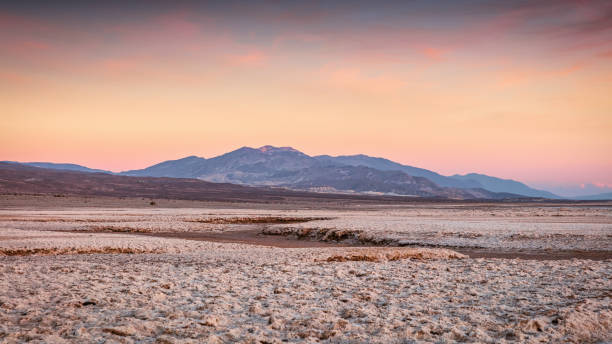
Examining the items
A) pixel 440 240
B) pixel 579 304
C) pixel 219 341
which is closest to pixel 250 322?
pixel 219 341

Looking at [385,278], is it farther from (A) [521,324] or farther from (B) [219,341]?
(B) [219,341]

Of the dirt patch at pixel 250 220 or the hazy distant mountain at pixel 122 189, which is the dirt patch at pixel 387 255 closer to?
the dirt patch at pixel 250 220

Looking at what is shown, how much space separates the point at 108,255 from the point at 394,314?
47.8ft

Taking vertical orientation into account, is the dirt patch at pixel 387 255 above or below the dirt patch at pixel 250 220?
above

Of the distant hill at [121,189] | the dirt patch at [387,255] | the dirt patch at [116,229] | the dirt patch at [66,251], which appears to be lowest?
the dirt patch at [116,229]

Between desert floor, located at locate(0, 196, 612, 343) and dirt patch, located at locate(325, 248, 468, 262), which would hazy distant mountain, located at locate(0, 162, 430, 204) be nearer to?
dirt patch, located at locate(325, 248, 468, 262)

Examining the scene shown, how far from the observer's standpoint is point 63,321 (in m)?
8.07

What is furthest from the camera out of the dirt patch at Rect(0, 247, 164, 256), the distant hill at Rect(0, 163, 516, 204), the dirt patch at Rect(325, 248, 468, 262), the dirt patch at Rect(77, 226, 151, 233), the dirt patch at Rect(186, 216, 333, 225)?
the distant hill at Rect(0, 163, 516, 204)

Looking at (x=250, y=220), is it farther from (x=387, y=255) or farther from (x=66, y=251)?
(x=387, y=255)

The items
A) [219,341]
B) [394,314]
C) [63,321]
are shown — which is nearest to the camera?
[219,341]

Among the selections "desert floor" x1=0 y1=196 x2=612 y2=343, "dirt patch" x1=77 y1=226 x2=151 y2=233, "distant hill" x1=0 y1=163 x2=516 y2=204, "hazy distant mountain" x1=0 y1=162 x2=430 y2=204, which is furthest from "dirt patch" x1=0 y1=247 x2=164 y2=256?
"hazy distant mountain" x1=0 y1=162 x2=430 y2=204

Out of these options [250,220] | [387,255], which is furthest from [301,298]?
[250,220]

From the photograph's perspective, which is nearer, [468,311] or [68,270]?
[468,311]

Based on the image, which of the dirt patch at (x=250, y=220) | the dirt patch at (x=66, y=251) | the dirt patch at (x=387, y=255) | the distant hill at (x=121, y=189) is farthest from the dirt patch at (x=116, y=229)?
the distant hill at (x=121, y=189)
